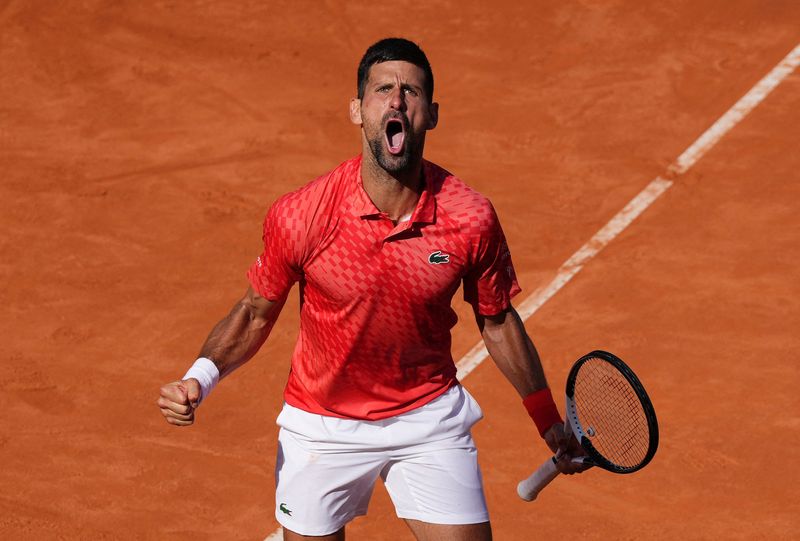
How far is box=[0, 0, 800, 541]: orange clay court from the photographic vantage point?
8.40 m

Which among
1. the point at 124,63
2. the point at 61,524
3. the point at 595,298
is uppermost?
the point at 124,63

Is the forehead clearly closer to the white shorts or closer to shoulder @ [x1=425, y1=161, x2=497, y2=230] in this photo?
shoulder @ [x1=425, y1=161, x2=497, y2=230]

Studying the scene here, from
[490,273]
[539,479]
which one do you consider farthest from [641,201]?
[490,273]

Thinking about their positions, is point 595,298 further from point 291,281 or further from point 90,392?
point 291,281

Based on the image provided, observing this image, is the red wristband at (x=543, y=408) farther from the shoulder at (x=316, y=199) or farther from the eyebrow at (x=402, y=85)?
the eyebrow at (x=402, y=85)

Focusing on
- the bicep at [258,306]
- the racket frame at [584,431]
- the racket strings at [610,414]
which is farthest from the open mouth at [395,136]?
the racket strings at [610,414]

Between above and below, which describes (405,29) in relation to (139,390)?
above

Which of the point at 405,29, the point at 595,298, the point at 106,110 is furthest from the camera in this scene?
the point at 405,29

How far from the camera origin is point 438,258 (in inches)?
224

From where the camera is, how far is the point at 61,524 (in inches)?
319

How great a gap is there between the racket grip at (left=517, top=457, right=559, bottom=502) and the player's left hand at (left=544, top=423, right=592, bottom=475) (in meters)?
0.06

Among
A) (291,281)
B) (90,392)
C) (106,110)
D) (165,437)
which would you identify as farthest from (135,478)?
(106,110)

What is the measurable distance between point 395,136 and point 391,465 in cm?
144

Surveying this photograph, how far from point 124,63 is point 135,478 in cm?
608
